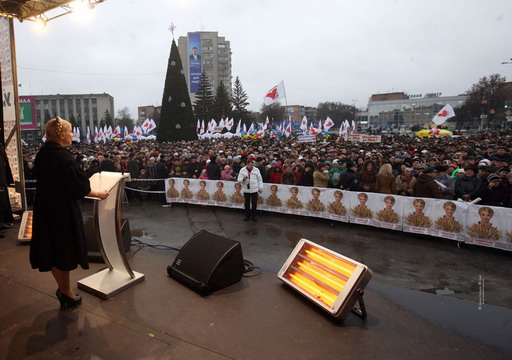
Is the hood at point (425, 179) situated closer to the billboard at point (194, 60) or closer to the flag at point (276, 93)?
the flag at point (276, 93)

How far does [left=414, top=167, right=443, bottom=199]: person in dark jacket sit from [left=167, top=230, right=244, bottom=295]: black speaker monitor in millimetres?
5363

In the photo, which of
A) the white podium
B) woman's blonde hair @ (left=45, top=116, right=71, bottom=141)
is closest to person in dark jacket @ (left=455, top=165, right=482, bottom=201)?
the white podium

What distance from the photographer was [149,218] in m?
9.11

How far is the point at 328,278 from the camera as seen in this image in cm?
358

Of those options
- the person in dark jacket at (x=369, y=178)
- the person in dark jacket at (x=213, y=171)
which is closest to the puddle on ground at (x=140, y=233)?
the person in dark jacket at (x=213, y=171)

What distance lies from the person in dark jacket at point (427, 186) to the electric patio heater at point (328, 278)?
4.78 m

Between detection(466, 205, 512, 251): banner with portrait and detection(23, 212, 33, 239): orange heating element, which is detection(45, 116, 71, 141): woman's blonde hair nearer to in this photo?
detection(23, 212, 33, 239): orange heating element

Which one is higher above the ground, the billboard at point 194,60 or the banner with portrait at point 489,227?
the billboard at point 194,60

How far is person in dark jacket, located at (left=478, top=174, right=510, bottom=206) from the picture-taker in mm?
6707

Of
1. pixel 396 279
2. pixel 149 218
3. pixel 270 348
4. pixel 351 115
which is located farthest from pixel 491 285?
pixel 351 115

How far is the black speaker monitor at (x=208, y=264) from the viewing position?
3.88 meters

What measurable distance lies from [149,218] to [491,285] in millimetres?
7890

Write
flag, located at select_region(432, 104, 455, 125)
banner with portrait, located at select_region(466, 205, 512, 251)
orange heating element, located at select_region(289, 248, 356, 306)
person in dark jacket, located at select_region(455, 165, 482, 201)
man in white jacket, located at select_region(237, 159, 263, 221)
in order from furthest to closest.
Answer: flag, located at select_region(432, 104, 455, 125) < man in white jacket, located at select_region(237, 159, 263, 221) < person in dark jacket, located at select_region(455, 165, 482, 201) < banner with portrait, located at select_region(466, 205, 512, 251) < orange heating element, located at select_region(289, 248, 356, 306)

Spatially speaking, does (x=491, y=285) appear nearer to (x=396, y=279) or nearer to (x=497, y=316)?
(x=396, y=279)
